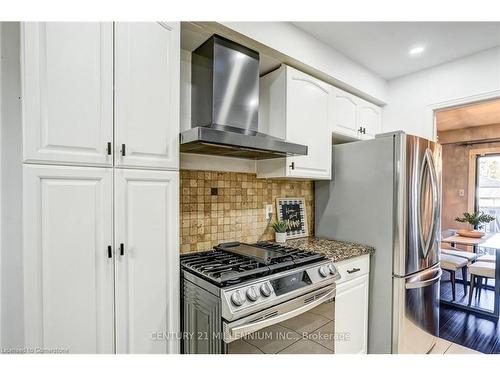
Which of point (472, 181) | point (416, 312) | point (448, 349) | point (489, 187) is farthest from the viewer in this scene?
point (472, 181)

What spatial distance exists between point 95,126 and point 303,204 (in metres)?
1.81

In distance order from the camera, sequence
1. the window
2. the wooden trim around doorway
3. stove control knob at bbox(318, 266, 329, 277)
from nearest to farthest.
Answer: stove control knob at bbox(318, 266, 329, 277)
the window
the wooden trim around doorway

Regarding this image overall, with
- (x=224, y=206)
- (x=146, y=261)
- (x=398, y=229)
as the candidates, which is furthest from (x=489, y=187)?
(x=146, y=261)

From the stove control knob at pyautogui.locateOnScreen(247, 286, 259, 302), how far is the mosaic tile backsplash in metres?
0.66

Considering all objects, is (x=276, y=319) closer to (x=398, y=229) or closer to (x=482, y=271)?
(x=398, y=229)

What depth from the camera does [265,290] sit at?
1301 millimetres

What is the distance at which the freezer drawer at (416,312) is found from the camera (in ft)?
6.31

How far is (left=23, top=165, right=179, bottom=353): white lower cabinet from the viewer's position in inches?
39.8

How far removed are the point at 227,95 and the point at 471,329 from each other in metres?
3.09

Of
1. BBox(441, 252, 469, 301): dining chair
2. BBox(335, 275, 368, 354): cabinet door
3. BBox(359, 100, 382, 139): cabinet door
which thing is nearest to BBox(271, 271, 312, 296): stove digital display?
BBox(335, 275, 368, 354): cabinet door

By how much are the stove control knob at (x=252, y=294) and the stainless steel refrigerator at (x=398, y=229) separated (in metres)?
1.20

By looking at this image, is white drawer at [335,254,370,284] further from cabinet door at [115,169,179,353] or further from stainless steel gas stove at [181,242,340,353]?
cabinet door at [115,169,179,353]
